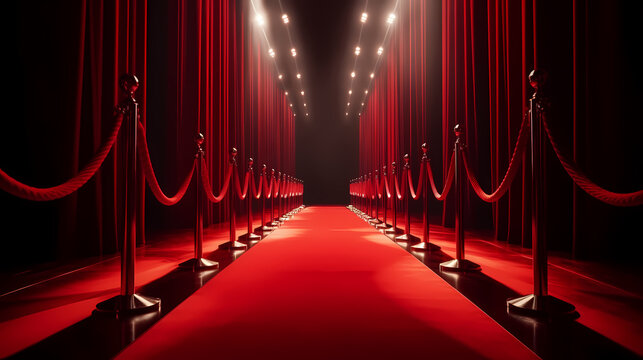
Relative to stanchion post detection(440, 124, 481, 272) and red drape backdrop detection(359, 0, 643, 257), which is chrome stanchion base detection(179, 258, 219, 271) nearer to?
stanchion post detection(440, 124, 481, 272)

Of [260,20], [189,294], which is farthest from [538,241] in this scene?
[260,20]

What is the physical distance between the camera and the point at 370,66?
1517cm

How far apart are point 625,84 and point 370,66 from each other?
1229 cm

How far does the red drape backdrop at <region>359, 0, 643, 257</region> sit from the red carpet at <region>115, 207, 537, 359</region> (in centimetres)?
104

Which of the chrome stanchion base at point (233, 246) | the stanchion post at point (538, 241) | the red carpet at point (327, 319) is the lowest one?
the chrome stanchion base at point (233, 246)

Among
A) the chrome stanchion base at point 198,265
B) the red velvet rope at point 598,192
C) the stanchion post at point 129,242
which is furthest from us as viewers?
the chrome stanchion base at point 198,265

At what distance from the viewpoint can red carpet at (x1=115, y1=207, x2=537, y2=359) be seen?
164cm

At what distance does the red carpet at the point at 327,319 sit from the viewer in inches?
64.5

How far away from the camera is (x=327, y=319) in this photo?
201cm

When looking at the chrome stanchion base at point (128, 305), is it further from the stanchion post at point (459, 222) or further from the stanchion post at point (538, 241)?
the stanchion post at point (459, 222)

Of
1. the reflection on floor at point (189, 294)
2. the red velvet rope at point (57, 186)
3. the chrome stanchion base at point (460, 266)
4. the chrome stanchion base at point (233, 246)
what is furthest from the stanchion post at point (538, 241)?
the chrome stanchion base at point (233, 246)

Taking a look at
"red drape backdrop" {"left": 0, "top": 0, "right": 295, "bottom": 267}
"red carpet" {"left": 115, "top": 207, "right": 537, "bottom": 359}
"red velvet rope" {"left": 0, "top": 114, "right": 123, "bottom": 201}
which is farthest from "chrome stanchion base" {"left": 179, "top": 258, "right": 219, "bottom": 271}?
"red velvet rope" {"left": 0, "top": 114, "right": 123, "bottom": 201}

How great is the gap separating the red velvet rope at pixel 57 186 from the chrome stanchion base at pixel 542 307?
2296 mm

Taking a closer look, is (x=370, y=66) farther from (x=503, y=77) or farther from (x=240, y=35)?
(x=503, y=77)
